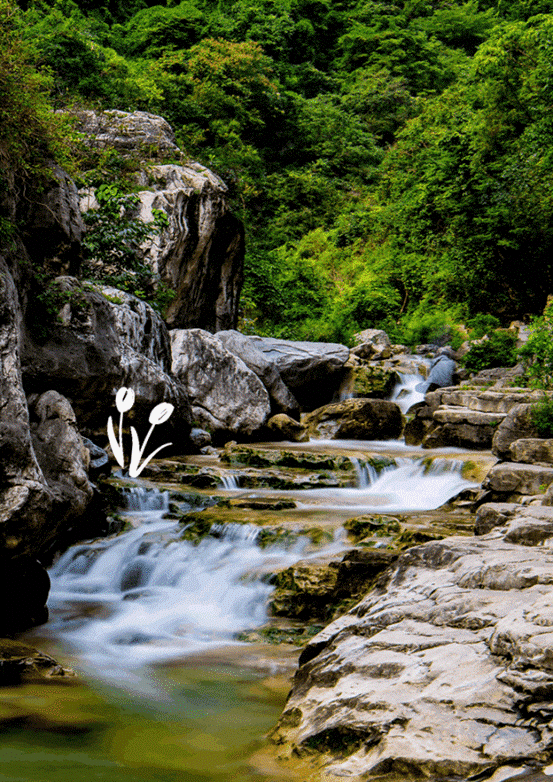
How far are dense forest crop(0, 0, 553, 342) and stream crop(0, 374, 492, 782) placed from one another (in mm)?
4165

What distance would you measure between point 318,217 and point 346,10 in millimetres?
16970

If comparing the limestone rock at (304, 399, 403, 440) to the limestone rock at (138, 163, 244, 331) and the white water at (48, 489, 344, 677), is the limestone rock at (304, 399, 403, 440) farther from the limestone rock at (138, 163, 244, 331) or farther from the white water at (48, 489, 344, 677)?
the white water at (48, 489, 344, 677)

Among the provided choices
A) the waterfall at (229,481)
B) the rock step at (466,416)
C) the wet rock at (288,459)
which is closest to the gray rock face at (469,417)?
the rock step at (466,416)

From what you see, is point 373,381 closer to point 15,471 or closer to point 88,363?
point 88,363

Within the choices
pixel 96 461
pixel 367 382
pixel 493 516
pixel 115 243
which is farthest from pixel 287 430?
pixel 493 516

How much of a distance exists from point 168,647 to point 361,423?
9.09 m

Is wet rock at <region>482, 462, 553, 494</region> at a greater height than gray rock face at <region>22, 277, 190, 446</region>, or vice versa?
gray rock face at <region>22, 277, 190, 446</region>

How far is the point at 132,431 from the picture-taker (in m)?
8.43

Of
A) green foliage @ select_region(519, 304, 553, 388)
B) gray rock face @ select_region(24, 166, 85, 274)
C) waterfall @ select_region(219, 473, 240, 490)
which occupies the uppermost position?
gray rock face @ select_region(24, 166, 85, 274)

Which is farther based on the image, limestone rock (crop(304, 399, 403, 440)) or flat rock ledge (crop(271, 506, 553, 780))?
limestone rock (crop(304, 399, 403, 440))

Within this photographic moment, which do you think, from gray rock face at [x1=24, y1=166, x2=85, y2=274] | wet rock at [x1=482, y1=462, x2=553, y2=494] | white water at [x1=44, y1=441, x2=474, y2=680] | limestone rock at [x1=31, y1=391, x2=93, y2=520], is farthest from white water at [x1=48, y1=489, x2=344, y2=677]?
gray rock face at [x1=24, y1=166, x2=85, y2=274]

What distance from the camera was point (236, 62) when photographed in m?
23.4

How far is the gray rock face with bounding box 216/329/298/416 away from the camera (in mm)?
15039

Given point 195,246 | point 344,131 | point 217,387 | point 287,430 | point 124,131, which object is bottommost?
point 287,430
